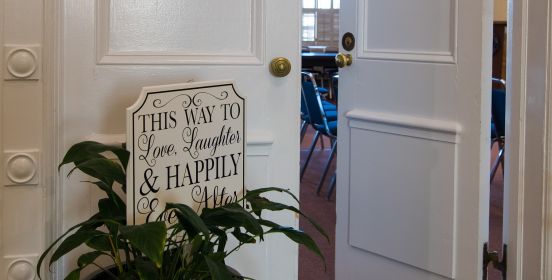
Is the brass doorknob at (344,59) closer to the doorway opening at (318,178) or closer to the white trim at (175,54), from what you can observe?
the doorway opening at (318,178)

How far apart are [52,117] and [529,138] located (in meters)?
1.31

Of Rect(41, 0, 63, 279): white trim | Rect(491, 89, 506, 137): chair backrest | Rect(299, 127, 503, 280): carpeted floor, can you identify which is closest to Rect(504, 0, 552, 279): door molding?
Rect(299, 127, 503, 280): carpeted floor

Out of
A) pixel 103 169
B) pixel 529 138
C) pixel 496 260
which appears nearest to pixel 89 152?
pixel 103 169

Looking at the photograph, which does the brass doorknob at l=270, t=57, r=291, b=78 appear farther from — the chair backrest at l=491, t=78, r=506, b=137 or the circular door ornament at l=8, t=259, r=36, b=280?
the chair backrest at l=491, t=78, r=506, b=137

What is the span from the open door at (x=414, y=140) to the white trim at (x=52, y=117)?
4.20ft

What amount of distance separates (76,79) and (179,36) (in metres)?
0.28

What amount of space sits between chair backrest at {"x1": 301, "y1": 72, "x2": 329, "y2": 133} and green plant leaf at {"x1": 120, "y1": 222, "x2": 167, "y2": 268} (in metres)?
3.31

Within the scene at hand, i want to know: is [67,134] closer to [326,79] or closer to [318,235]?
[318,235]

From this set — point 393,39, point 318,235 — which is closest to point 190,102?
point 393,39

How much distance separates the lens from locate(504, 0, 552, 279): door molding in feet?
6.98

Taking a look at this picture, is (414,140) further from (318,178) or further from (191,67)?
(318,178)

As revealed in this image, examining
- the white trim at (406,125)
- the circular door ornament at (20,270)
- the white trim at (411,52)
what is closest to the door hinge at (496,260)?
the white trim at (406,125)

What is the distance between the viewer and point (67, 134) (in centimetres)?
186

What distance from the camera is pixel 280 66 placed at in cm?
200
